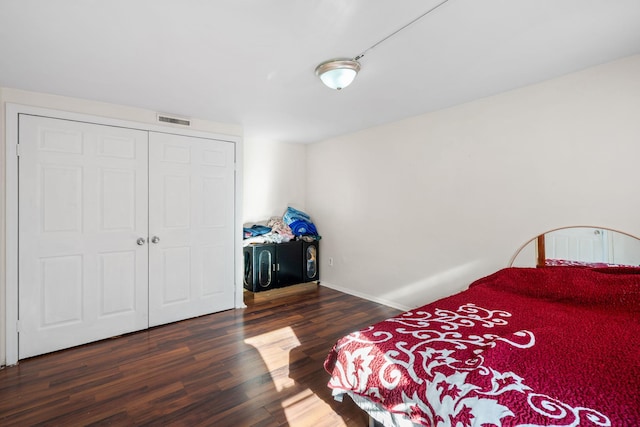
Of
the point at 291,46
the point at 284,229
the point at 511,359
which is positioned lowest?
the point at 511,359

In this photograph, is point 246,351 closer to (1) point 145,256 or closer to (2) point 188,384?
(2) point 188,384

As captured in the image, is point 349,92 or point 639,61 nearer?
point 639,61

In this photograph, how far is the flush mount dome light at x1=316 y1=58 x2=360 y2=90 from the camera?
2029 millimetres

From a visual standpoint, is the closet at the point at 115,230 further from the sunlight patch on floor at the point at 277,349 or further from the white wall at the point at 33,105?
the sunlight patch on floor at the point at 277,349

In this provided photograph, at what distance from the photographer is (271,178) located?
4543mm

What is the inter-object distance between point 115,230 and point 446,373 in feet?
10.1

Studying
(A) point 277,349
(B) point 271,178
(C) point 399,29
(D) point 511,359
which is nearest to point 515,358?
(D) point 511,359

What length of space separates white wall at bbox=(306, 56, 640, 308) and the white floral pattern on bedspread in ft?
3.85

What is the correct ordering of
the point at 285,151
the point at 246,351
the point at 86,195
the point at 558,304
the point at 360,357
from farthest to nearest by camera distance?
the point at 285,151 → the point at 86,195 → the point at 246,351 → the point at 558,304 → the point at 360,357

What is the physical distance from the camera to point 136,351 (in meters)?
2.64

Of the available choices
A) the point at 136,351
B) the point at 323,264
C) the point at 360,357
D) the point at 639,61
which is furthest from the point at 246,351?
the point at 639,61

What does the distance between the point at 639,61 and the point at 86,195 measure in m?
4.52

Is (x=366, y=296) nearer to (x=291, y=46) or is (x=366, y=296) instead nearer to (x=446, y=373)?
(x=446, y=373)

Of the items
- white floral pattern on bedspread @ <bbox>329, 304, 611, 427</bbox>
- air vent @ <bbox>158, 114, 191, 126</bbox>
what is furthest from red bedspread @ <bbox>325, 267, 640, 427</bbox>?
air vent @ <bbox>158, 114, 191, 126</bbox>
